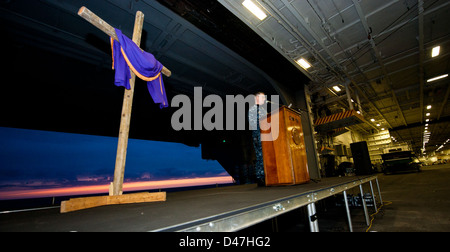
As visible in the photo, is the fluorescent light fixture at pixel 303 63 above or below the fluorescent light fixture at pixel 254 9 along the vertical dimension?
below

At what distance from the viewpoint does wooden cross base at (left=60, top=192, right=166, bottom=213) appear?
153cm

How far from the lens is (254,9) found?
405cm

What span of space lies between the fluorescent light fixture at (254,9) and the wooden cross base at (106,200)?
4115 millimetres

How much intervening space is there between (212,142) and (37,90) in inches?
408

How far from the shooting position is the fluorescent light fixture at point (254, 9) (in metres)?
3.88

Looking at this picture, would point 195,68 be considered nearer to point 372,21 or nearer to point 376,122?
point 372,21

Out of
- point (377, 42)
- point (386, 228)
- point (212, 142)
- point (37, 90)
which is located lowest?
point (386, 228)

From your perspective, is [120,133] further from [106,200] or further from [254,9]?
[254,9]

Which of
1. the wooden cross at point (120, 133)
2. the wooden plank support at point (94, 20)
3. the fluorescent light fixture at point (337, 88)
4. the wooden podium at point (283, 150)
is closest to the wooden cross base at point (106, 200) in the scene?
the wooden cross at point (120, 133)

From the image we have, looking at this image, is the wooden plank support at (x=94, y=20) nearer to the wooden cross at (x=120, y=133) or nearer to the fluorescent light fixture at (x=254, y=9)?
the wooden cross at (x=120, y=133)

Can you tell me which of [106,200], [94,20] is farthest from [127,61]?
[106,200]

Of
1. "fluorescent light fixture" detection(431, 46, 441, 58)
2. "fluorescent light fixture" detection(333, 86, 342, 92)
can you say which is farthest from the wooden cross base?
"fluorescent light fixture" detection(431, 46, 441, 58)

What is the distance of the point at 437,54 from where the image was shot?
6656 mm
